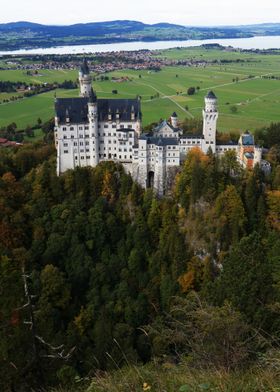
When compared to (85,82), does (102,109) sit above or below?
below

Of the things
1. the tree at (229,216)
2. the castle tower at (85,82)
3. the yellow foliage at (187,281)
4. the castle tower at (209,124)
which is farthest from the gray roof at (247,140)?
the castle tower at (85,82)

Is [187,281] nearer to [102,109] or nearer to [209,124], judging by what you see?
[209,124]

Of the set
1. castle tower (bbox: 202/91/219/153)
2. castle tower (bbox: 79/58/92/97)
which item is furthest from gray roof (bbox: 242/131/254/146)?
castle tower (bbox: 79/58/92/97)

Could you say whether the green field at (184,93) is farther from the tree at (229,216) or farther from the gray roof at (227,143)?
the tree at (229,216)

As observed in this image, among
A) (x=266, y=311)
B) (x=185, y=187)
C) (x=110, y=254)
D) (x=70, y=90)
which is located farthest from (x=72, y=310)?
(x=70, y=90)

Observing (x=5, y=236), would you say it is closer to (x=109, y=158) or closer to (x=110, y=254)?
(x=110, y=254)

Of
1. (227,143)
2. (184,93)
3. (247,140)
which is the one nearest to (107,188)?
(227,143)
